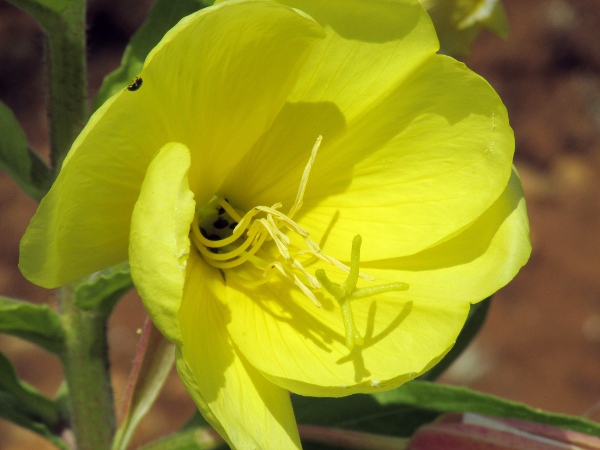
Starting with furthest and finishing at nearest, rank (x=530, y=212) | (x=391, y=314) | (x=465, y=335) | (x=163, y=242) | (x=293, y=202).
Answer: (x=530, y=212) < (x=465, y=335) < (x=293, y=202) < (x=391, y=314) < (x=163, y=242)

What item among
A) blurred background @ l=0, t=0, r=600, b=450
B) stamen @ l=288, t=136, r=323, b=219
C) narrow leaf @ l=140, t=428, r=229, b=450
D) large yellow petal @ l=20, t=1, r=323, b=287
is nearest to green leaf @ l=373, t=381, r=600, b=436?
narrow leaf @ l=140, t=428, r=229, b=450

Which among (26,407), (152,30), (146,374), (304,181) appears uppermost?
(152,30)

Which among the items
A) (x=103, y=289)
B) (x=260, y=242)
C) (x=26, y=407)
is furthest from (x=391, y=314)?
(x=26, y=407)

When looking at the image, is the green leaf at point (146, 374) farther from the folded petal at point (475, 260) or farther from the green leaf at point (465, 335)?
the green leaf at point (465, 335)

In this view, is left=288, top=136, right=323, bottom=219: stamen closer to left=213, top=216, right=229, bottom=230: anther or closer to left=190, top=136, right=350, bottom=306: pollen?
left=190, top=136, right=350, bottom=306: pollen

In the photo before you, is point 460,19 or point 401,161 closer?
point 401,161

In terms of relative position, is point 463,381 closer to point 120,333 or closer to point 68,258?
point 120,333

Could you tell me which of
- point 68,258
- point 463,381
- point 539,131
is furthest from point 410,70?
point 539,131

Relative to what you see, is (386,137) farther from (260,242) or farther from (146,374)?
(146,374)
